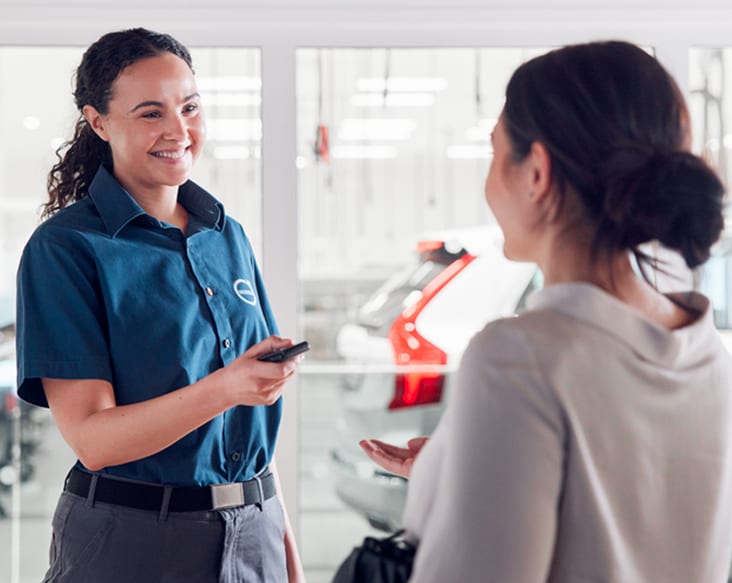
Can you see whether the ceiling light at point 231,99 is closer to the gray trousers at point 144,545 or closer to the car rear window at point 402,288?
the car rear window at point 402,288

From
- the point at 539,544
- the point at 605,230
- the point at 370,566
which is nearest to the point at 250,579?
the point at 370,566

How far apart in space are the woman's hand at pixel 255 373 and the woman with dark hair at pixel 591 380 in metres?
0.48

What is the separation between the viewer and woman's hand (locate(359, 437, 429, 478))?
49.7 inches

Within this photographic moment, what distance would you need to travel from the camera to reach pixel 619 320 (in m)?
0.89

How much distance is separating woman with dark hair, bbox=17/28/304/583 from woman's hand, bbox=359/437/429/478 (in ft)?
0.66

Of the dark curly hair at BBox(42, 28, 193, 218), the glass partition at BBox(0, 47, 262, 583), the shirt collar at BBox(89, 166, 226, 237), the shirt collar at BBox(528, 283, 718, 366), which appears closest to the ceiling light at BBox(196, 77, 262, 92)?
the glass partition at BBox(0, 47, 262, 583)

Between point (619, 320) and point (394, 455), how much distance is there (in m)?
0.49

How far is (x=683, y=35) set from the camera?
2396mm

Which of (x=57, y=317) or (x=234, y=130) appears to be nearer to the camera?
(x=57, y=317)

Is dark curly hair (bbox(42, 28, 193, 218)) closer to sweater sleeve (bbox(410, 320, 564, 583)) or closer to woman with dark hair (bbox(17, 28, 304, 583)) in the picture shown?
woman with dark hair (bbox(17, 28, 304, 583))

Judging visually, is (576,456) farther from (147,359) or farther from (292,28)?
(292,28)

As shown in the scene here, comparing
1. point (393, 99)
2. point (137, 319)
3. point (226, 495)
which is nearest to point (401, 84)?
point (393, 99)

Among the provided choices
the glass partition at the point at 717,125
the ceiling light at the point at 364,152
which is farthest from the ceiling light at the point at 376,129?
the glass partition at the point at 717,125

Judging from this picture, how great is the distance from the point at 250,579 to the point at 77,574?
30cm
